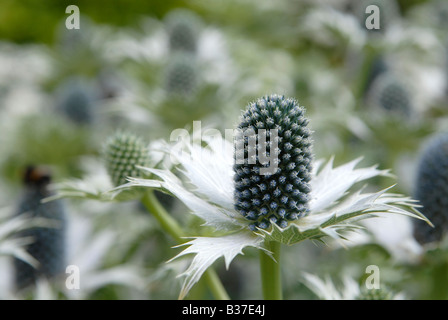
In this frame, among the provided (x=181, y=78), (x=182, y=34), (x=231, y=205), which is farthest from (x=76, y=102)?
(x=231, y=205)

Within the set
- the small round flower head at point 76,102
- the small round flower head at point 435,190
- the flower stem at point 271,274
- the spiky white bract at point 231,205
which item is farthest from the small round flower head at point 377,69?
the flower stem at point 271,274

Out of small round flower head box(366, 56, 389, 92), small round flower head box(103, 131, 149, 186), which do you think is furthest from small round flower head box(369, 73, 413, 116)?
small round flower head box(103, 131, 149, 186)

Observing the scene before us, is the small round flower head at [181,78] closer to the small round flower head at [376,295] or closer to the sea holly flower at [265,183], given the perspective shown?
the sea holly flower at [265,183]

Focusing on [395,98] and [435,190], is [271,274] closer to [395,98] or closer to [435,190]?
[435,190]

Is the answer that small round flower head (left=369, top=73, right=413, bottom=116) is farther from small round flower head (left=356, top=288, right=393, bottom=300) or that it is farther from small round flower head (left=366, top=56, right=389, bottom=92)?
small round flower head (left=356, top=288, right=393, bottom=300)
